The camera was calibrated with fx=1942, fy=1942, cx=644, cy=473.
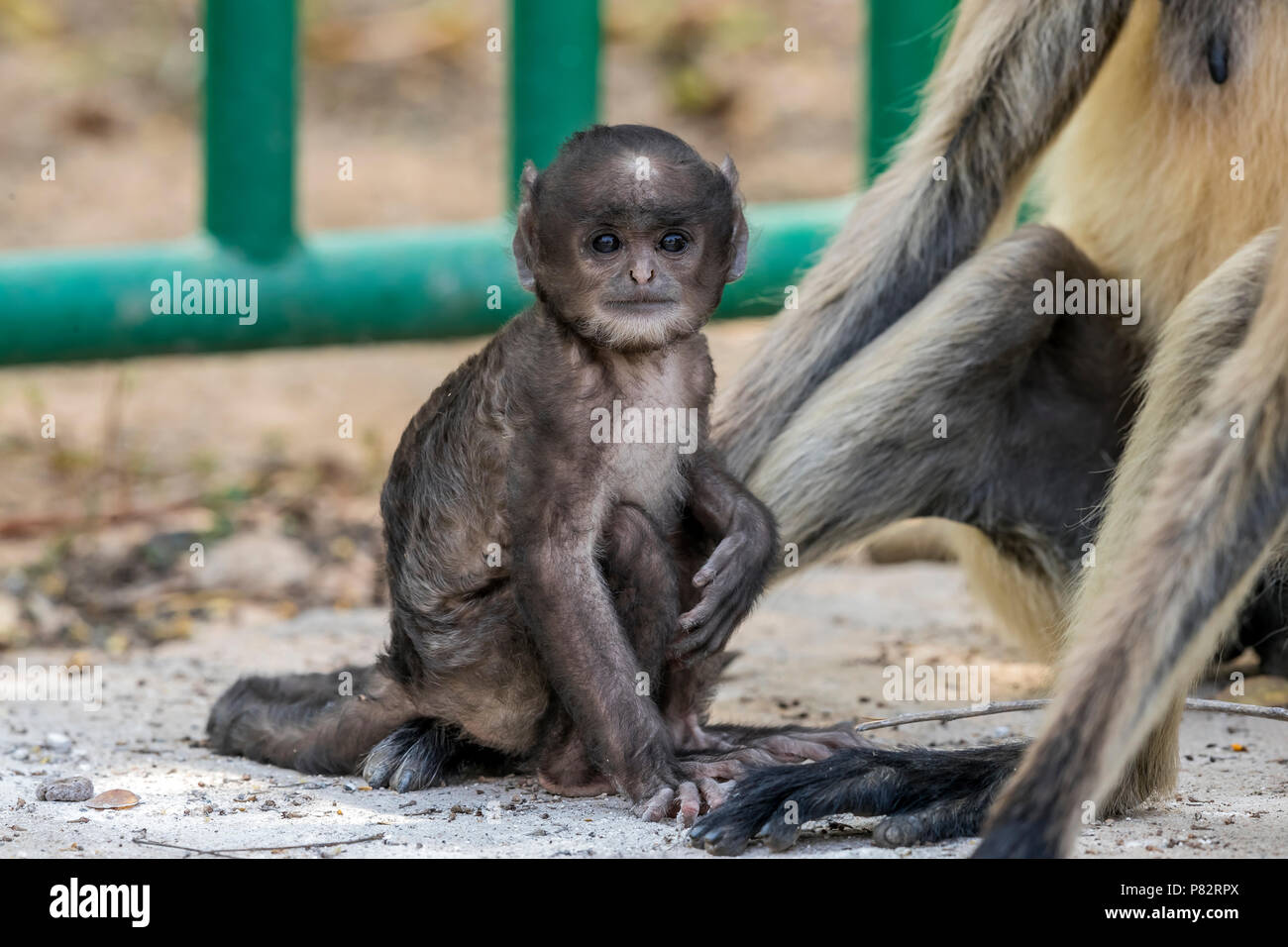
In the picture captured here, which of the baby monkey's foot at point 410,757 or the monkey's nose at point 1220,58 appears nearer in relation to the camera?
the baby monkey's foot at point 410,757

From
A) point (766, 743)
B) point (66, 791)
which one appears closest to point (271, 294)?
point (66, 791)

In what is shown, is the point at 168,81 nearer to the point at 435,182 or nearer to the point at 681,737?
the point at 435,182

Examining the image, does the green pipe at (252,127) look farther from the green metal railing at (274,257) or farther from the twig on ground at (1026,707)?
A: the twig on ground at (1026,707)

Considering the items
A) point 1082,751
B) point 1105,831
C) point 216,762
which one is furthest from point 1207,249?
point 216,762

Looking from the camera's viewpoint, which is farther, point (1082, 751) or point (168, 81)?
point (168, 81)

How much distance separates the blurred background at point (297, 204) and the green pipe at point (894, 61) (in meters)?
0.27

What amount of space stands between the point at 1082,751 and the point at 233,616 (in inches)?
122

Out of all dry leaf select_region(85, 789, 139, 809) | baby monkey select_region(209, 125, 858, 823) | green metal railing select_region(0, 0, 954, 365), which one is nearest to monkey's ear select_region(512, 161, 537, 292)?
baby monkey select_region(209, 125, 858, 823)

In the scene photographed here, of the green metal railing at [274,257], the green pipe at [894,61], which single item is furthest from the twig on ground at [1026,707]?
the green pipe at [894,61]

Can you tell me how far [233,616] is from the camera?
518 centimetres

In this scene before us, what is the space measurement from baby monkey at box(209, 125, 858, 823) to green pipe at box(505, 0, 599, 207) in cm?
286

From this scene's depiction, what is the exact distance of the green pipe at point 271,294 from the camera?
566cm

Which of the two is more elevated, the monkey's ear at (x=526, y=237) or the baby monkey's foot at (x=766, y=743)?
the monkey's ear at (x=526, y=237)

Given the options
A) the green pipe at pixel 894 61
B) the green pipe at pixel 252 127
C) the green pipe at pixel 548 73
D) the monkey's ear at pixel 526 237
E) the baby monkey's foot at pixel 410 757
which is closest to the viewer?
the monkey's ear at pixel 526 237
